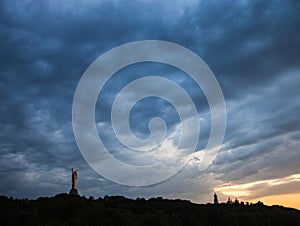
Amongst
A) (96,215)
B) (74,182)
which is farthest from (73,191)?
(96,215)

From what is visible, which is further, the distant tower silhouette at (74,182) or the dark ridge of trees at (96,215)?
the distant tower silhouette at (74,182)

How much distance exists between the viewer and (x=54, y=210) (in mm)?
85812

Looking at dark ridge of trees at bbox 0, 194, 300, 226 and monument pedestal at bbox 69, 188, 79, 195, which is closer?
dark ridge of trees at bbox 0, 194, 300, 226

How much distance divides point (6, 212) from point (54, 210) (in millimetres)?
21765

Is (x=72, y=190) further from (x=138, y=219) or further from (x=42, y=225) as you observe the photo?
(x=42, y=225)

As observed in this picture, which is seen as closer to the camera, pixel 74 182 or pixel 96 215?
pixel 96 215

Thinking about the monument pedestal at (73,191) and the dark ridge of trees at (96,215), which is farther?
the monument pedestal at (73,191)

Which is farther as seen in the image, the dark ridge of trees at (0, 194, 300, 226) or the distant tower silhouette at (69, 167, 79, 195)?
the distant tower silhouette at (69, 167, 79, 195)

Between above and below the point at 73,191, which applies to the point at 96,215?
below

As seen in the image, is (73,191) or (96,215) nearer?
(96,215)

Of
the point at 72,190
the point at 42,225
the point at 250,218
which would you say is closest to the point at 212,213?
the point at 250,218

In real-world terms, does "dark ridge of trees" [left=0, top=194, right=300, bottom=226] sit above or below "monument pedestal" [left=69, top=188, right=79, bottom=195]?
below

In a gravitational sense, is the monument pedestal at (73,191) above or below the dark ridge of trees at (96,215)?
above

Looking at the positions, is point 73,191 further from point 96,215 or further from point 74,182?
point 96,215
